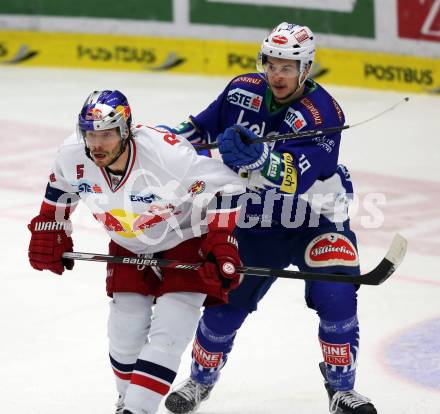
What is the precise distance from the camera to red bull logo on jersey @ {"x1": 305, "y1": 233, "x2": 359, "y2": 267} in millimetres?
4840

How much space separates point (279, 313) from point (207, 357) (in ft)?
3.78

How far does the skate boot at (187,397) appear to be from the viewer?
5043mm

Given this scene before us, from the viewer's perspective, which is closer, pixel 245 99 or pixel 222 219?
pixel 222 219

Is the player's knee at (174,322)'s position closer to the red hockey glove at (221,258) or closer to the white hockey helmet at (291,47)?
the red hockey glove at (221,258)

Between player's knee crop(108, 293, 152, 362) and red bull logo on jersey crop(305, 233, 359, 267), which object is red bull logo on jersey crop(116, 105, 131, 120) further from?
red bull logo on jersey crop(305, 233, 359, 267)

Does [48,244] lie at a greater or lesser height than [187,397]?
greater

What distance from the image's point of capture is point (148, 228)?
4547 mm

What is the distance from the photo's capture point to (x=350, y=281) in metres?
4.67

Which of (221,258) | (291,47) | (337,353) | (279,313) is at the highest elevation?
(291,47)

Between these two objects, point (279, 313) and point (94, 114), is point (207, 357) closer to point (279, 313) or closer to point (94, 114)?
point (279, 313)

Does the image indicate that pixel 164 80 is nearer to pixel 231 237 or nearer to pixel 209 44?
pixel 209 44

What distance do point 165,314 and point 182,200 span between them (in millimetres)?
440

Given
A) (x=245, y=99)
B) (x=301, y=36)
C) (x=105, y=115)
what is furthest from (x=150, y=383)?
(x=301, y=36)

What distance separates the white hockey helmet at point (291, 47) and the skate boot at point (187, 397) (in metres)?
1.35
